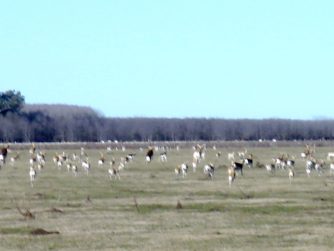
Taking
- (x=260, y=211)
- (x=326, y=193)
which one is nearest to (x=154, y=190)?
(x=326, y=193)

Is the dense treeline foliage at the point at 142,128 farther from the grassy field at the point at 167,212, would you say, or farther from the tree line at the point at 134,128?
the grassy field at the point at 167,212

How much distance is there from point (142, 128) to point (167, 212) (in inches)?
5472

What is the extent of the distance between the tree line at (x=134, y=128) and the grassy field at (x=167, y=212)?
8757cm

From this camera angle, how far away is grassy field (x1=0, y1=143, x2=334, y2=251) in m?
26.8

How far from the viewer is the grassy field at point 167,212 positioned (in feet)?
88.0

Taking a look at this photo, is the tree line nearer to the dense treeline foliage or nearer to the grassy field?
the dense treeline foliage

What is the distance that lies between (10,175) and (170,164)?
1460 centimetres

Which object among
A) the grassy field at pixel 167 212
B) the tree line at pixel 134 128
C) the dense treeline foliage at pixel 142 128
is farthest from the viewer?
the dense treeline foliage at pixel 142 128

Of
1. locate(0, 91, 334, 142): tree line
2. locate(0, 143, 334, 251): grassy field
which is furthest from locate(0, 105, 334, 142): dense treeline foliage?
locate(0, 143, 334, 251): grassy field

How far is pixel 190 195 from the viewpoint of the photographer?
41531 millimetres

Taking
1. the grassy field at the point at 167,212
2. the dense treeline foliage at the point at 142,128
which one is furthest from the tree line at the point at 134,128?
the grassy field at the point at 167,212

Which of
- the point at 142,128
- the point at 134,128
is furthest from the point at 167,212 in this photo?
the point at 142,128

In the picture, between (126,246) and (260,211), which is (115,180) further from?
(126,246)

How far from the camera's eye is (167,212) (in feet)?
112
